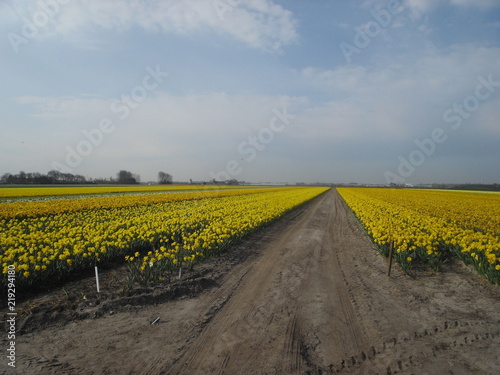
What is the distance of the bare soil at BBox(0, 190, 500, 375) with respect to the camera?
3.71 metres

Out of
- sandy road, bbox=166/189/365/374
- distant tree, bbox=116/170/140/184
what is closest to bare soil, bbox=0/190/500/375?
sandy road, bbox=166/189/365/374

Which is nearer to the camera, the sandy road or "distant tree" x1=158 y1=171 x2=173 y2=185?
the sandy road

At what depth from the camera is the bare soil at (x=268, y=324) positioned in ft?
12.2

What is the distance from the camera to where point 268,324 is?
4754 mm

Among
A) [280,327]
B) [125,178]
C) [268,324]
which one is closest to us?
[280,327]

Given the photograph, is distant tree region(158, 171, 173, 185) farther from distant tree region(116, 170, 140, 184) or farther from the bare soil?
the bare soil

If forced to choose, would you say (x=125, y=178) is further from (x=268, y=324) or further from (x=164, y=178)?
(x=268, y=324)

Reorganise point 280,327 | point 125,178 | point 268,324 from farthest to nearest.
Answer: point 125,178 < point 268,324 < point 280,327

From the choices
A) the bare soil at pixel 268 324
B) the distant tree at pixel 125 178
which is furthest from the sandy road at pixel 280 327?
the distant tree at pixel 125 178

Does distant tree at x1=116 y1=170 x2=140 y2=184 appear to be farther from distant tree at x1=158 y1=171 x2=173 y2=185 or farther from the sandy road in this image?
the sandy road

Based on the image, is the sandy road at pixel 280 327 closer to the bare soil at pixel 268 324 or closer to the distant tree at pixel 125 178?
Answer: the bare soil at pixel 268 324

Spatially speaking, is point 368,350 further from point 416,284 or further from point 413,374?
point 416,284

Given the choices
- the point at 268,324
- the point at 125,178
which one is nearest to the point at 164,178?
the point at 125,178

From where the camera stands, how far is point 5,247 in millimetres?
7543
